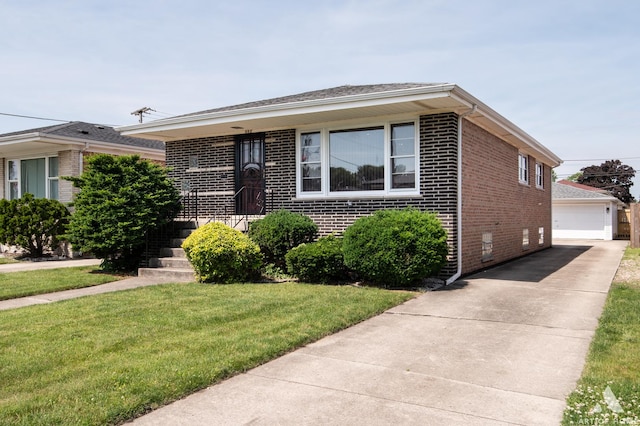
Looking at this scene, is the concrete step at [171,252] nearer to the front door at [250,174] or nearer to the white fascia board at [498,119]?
the front door at [250,174]

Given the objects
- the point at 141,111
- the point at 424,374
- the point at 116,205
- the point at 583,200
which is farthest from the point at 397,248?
the point at 141,111

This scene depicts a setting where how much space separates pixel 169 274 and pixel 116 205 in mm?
1853

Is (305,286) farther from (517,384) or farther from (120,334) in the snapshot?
(517,384)

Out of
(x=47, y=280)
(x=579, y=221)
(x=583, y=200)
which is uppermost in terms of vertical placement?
(x=583, y=200)

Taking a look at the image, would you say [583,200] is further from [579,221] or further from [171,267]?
[171,267]

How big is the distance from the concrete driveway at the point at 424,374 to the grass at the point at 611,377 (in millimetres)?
119

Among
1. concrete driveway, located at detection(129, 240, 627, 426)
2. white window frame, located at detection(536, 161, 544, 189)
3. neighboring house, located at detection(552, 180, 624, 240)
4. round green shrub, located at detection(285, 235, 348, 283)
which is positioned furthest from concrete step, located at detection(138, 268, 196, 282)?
neighboring house, located at detection(552, 180, 624, 240)

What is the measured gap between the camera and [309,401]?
12.4 ft

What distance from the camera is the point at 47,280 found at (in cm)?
971

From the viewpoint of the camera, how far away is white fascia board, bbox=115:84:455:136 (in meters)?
8.77

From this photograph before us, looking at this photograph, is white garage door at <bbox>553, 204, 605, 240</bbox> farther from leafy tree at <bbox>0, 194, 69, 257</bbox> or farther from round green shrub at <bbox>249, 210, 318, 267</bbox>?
leafy tree at <bbox>0, 194, 69, 257</bbox>

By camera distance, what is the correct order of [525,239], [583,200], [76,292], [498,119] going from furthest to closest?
[583,200], [525,239], [498,119], [76,292]

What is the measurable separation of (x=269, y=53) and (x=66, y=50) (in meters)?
7.70

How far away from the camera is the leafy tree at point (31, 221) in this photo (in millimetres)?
14211
